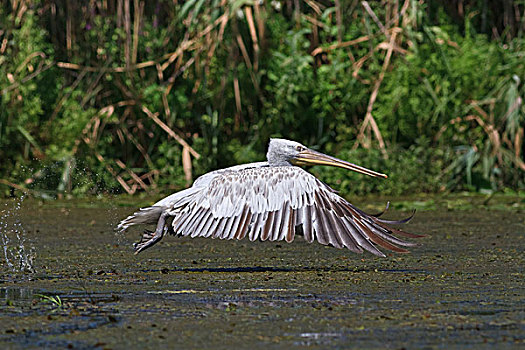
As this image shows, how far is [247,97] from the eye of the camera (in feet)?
37.8

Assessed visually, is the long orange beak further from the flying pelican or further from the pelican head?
the flying pelican

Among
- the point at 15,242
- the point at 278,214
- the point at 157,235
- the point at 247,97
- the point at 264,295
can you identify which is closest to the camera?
the point at 264,295

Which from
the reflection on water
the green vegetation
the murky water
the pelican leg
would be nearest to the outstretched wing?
the pelican leg

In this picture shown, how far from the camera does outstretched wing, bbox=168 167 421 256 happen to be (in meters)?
5.72

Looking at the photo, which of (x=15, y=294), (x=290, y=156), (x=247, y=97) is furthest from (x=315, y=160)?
(x=247, y=97)

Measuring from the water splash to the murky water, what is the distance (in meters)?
0.09

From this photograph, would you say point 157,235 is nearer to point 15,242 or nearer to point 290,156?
point 290,156

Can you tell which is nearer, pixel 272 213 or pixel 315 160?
pixel 272 213

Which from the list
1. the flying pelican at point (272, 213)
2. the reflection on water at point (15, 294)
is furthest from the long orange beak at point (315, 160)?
the reflection on water at point (15, 294)

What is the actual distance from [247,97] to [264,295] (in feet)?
22.6

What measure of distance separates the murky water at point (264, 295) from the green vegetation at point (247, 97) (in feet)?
10.7

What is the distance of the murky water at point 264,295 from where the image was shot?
365 cm

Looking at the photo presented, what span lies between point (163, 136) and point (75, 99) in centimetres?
114

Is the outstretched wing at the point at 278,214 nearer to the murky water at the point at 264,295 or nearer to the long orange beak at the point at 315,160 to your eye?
the murky water at the point at 264,295
